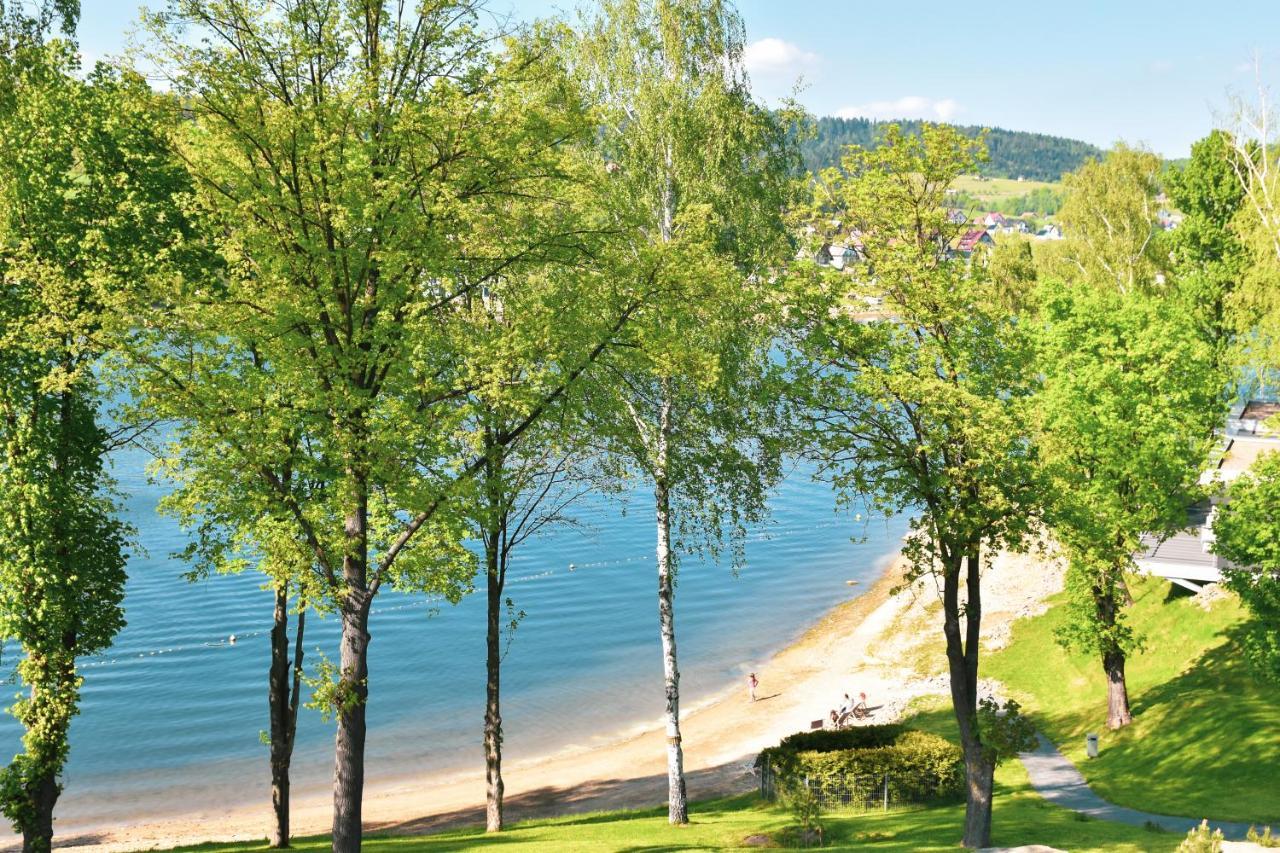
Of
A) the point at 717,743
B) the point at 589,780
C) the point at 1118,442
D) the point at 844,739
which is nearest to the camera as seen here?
the point at 1118,442

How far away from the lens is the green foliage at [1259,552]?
25.6 meters

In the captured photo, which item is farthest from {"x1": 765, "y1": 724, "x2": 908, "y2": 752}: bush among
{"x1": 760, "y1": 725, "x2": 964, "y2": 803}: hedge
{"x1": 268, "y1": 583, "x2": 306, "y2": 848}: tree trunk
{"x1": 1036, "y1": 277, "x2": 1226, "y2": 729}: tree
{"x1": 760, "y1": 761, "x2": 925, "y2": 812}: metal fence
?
{"x1": 268, "y1": 583, "x2": 306, "y2": 848}: tree trunk

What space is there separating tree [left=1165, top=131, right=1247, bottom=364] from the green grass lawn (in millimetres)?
19127

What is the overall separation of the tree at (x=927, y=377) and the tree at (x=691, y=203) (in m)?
3.43

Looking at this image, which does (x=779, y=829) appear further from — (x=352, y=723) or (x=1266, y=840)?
(x=352, y=723)

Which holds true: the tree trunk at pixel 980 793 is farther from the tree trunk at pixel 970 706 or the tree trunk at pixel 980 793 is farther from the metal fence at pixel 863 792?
the metal fence at pixel 863 792

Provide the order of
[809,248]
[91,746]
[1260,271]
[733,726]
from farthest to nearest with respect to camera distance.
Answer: [1260,271], [733,726], [91,746], [809,248]

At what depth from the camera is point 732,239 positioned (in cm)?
2636

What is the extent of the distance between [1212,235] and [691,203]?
40.2 metres

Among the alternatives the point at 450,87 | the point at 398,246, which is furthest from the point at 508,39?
the point at 398,246

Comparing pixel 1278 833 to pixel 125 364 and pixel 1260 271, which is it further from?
pixel 1260 271

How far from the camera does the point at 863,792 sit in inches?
1153

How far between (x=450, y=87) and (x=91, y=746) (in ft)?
113

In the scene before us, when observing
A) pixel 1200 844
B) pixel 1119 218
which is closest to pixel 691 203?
pixel 1200 844
